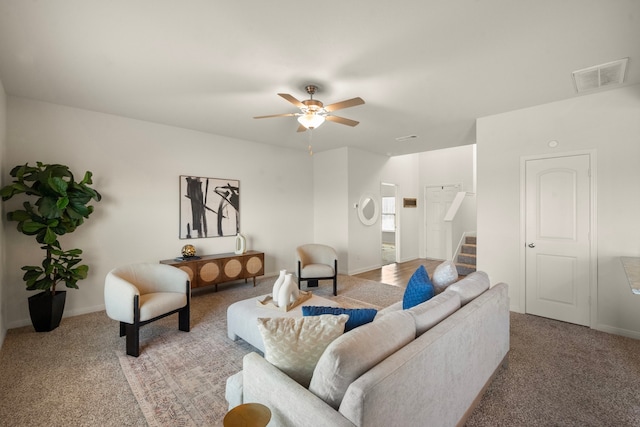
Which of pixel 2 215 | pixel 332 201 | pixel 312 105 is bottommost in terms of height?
pixel 2 215

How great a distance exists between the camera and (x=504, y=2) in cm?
182

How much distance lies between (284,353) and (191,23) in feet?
7.50

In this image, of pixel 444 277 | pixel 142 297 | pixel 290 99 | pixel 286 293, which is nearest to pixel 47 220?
pixel 142 297

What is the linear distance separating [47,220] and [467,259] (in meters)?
7.19

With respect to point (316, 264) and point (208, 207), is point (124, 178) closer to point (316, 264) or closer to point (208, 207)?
point (208, 207)

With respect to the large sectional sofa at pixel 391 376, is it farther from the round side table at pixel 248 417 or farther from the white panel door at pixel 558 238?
the white panel door at pixel 558 238

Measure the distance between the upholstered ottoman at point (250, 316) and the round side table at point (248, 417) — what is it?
1.51m

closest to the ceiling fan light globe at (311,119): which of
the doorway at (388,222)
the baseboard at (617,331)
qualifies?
the baseboard at (617,331)

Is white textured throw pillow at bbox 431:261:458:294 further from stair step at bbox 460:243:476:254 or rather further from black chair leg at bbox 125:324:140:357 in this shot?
stair step at bbox 460:243:476:254

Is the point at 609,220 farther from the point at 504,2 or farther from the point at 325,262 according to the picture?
the point at 325,262

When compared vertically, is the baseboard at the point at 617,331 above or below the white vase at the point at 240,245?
below

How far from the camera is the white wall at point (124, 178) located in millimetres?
3371

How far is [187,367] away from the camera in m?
2.45

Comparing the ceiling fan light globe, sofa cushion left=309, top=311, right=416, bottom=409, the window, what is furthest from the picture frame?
sofa cushion left=309, top=311, right=416, bottom=409
